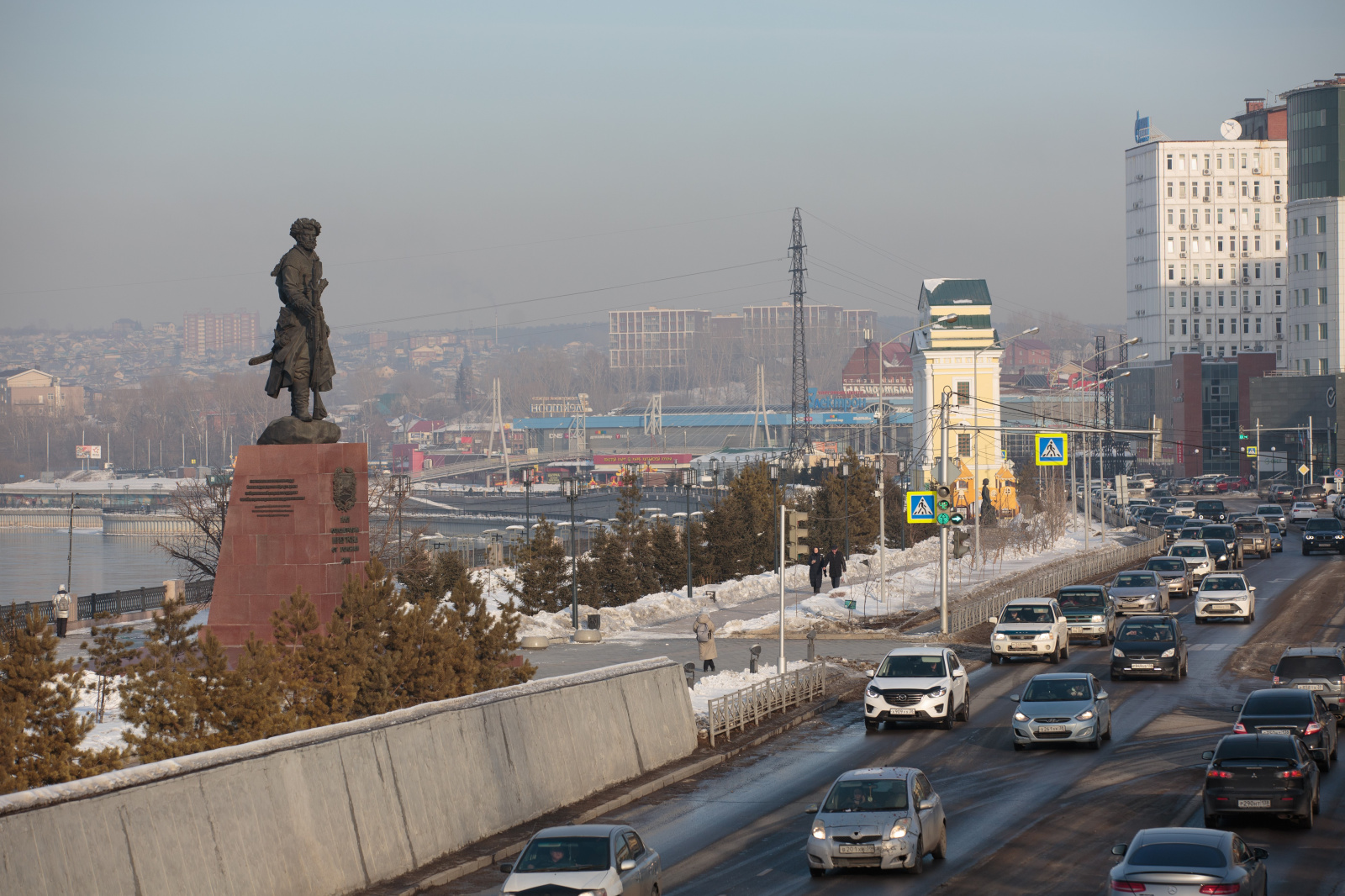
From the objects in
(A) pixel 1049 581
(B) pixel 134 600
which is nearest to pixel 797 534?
(A) pixel 1049 581

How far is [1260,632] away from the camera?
42.9 metres

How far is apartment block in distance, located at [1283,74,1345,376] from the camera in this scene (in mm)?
146875

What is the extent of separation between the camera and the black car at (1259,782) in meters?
19.1

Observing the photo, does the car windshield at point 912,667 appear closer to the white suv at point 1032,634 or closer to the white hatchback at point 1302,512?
the white suv at point 1032,634

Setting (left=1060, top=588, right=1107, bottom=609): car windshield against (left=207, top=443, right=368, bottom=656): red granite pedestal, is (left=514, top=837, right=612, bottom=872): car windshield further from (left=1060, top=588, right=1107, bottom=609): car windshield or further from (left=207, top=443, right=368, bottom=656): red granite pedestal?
(left=1060, top=588, right=1107, bottom=609): car windshield

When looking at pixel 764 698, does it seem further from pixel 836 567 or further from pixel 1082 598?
pixel 836 567

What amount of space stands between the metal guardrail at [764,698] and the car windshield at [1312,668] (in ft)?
32.0

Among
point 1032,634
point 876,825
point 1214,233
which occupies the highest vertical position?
point 1214,233

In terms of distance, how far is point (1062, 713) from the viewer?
25.9 metres

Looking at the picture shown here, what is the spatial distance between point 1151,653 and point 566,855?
2291 centimetres

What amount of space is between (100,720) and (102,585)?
83.6 m

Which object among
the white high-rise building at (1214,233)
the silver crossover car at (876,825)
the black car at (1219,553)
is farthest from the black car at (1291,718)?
the white high-rise building at (1214,233)

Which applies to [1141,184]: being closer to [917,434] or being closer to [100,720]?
[917,434]

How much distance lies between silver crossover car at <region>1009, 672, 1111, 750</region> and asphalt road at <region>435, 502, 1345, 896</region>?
32cm
